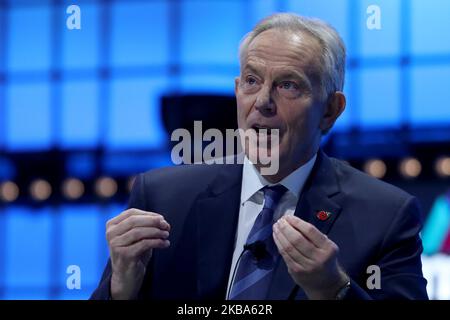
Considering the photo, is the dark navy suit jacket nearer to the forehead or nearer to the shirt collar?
the shirt collar

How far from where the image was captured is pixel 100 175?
10180 mm

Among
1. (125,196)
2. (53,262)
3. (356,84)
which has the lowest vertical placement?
(53,262)

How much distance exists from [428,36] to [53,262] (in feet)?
16.8

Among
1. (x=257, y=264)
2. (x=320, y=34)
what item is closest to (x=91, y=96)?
(x=320, y=34)

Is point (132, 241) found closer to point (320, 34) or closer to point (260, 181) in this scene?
point (260, 181)

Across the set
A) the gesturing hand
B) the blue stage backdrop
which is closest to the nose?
the gesturing hand

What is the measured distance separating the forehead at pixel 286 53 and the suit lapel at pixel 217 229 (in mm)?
266

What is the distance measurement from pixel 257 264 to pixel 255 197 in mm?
200

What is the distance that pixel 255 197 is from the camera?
186 centimetres

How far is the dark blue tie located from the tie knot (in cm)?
5

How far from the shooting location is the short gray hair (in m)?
1.87

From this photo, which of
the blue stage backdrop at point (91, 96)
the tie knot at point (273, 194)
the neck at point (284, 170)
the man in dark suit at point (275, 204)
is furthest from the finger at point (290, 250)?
the blue stage backdrop at point (91, 96)
